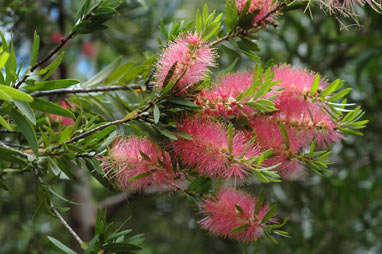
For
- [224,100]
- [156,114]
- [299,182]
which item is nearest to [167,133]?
[156,114]

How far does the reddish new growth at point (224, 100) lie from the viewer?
3.13 ft

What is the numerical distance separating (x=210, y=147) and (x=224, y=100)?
12 cm

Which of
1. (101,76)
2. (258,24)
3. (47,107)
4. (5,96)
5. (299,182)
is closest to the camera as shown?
(5,96)

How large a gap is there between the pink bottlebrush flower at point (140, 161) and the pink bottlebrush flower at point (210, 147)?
0.22ft

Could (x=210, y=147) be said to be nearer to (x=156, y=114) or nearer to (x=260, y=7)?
(x=156, y=114)

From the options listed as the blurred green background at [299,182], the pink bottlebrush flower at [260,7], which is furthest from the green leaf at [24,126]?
the blurred green background at [299,182]

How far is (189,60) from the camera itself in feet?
2.96

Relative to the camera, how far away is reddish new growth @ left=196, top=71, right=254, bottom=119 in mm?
953

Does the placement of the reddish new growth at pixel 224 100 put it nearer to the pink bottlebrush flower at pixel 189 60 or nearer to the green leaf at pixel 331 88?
the pink bottlebrush flower at pixel 189 60

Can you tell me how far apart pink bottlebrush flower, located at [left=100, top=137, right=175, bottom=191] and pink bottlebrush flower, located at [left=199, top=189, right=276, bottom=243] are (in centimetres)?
15

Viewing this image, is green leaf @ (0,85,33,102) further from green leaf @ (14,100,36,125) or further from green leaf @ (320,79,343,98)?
green leaf @ (320,79,343,98)

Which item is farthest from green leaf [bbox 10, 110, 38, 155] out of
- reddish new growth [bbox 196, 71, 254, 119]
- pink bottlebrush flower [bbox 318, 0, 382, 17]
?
pink bottlebrush flower [bbox 318, 0, 382, 17]

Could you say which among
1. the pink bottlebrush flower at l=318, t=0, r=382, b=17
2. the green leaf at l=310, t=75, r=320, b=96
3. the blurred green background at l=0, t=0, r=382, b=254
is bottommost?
the blurred green background at l=0, t=0, r=382, b=254

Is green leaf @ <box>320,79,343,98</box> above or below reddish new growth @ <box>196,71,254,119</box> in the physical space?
above
